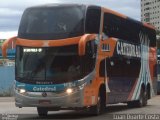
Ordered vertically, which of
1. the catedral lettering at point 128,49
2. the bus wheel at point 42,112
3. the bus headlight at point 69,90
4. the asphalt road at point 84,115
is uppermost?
the catedral lettering at point 128,49

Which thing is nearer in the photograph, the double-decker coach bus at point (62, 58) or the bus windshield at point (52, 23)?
the double-decker coach bus at point (62, 58)

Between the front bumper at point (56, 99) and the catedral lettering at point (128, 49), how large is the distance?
4867 mm

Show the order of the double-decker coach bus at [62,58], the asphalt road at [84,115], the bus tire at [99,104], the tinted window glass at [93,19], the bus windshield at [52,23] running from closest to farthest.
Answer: the double-decker coach bus at [62,58] < the bus windshield at [52,23] < the tinted window glass at [93,19] < the asphalt road at [84,115] < the bus tire at [99,104]

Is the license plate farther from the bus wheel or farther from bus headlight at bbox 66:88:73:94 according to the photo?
the bus wheel

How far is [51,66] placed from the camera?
57.9 feet

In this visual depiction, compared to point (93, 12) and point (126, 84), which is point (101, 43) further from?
point (126, 84)

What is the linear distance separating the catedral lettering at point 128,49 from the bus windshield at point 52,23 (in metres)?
4.20

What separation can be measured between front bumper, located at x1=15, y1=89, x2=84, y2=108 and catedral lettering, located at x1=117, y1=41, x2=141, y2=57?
4867 millimetres

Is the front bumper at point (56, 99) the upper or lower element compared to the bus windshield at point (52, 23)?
lower

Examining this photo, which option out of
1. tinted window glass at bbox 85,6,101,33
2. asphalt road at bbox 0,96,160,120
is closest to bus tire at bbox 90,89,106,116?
asphalt road at bbox 0,96,160,120

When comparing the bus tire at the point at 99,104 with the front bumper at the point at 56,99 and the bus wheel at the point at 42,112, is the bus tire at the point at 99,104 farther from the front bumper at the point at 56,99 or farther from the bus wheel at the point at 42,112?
the bus wheel at the point at 42,112

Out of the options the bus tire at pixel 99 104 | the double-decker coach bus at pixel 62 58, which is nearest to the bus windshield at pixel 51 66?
the double-decker coach bus at pixel 62 58

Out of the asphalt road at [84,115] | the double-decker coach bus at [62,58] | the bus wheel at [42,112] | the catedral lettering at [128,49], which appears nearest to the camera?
the double-decker coach bus at [62,58]

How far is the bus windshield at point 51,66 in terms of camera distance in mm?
17578
